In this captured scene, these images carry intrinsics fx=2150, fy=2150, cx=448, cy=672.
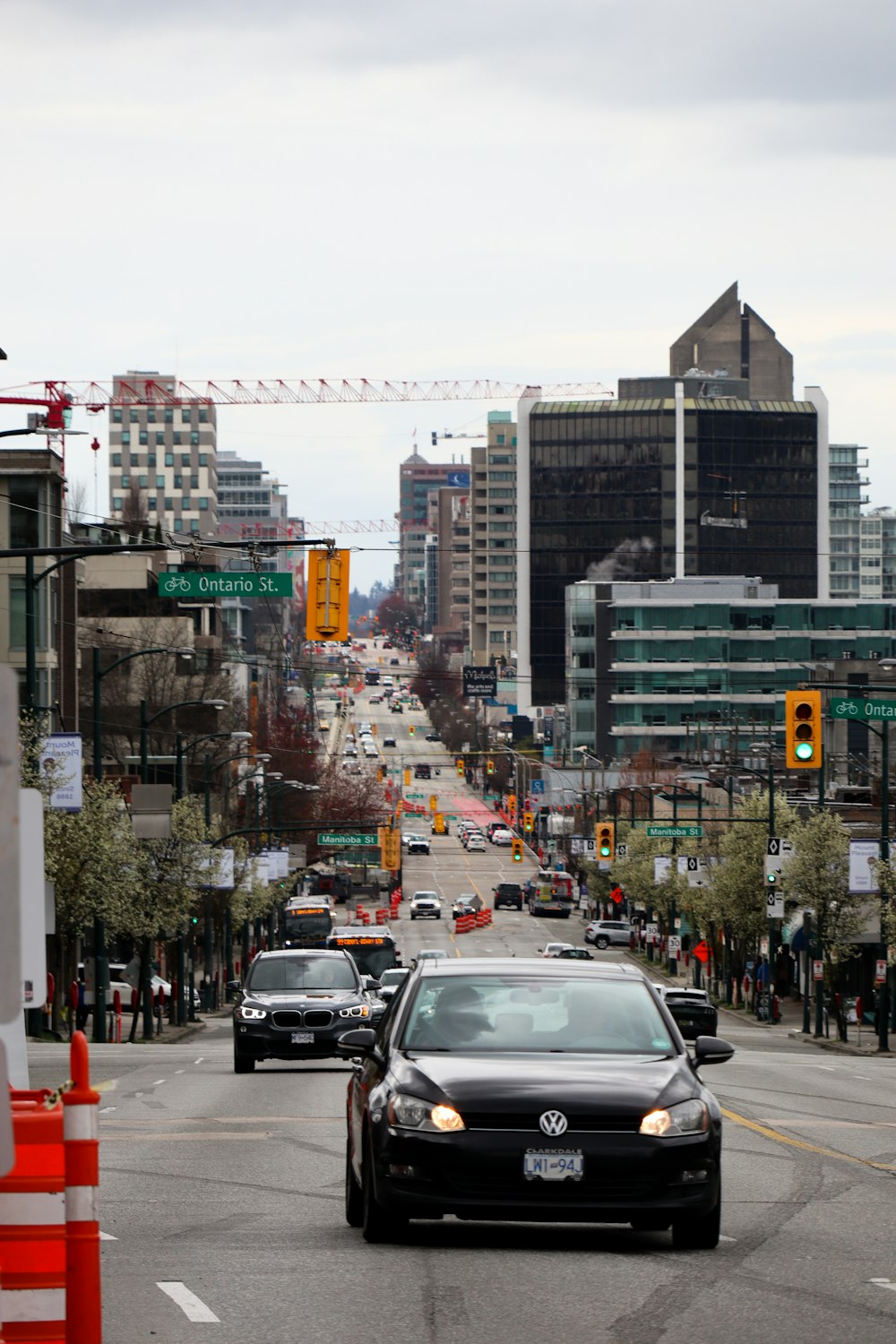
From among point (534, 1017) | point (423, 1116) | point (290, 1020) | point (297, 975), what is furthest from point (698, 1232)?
point (297, 975)

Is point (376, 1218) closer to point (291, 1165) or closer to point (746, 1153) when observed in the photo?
point (291, 1165)

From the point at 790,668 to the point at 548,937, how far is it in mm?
65521

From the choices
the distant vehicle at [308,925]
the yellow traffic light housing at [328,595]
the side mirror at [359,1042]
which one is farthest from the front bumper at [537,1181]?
the distant vehicle at [308,925]

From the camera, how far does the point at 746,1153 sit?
18125mm

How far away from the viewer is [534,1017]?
12.5 metres

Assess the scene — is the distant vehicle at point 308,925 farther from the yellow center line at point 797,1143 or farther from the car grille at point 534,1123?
the car grille at point 534,1123

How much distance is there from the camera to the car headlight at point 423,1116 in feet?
36.8

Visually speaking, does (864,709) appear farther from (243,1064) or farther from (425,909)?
(425,909)

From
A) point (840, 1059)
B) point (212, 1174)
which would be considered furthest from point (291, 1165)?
point (840, 1059)

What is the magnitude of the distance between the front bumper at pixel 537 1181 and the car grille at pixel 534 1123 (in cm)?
3

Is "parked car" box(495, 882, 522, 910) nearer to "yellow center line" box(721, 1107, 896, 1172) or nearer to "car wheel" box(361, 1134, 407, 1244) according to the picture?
"yellow center line" box(721, 1107, 896, 1172)

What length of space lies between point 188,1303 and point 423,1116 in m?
1.76

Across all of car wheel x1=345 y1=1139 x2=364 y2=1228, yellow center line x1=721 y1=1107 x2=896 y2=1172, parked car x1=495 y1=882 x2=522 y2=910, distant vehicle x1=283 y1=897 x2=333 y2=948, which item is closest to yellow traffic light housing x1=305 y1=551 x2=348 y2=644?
yellow center line x1=721 y1=1107 x2=896 y2=1172

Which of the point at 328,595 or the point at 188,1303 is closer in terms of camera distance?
the point at 188,1303
